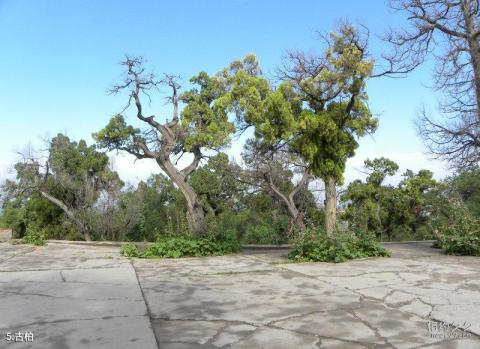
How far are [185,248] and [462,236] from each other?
5607 mm

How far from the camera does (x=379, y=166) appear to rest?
21.8m

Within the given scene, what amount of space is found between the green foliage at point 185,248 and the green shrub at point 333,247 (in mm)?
1837

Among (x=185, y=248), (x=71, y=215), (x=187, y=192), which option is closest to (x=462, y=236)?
(x=185, y=248)

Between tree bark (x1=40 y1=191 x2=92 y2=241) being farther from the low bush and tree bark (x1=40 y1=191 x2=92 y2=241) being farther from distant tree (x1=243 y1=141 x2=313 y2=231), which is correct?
the low bush

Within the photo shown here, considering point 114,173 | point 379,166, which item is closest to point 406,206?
point 379,166

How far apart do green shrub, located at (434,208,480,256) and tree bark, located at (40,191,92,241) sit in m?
12.1

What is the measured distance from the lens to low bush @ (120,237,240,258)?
8.41m

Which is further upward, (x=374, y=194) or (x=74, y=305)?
(x=374, y=194)

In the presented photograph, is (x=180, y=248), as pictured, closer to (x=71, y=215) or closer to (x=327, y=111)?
(x=327, y=111)

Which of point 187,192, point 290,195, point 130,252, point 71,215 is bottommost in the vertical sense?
point 130,252

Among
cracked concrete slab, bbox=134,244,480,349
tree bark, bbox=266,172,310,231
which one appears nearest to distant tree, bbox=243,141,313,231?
tree bark, bbox=266,172,310,231

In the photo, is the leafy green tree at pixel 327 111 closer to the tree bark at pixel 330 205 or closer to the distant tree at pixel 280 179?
the tree bark at pixel 330 205

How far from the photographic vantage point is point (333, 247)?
24.5 feet

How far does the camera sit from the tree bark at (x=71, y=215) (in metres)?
15.4
